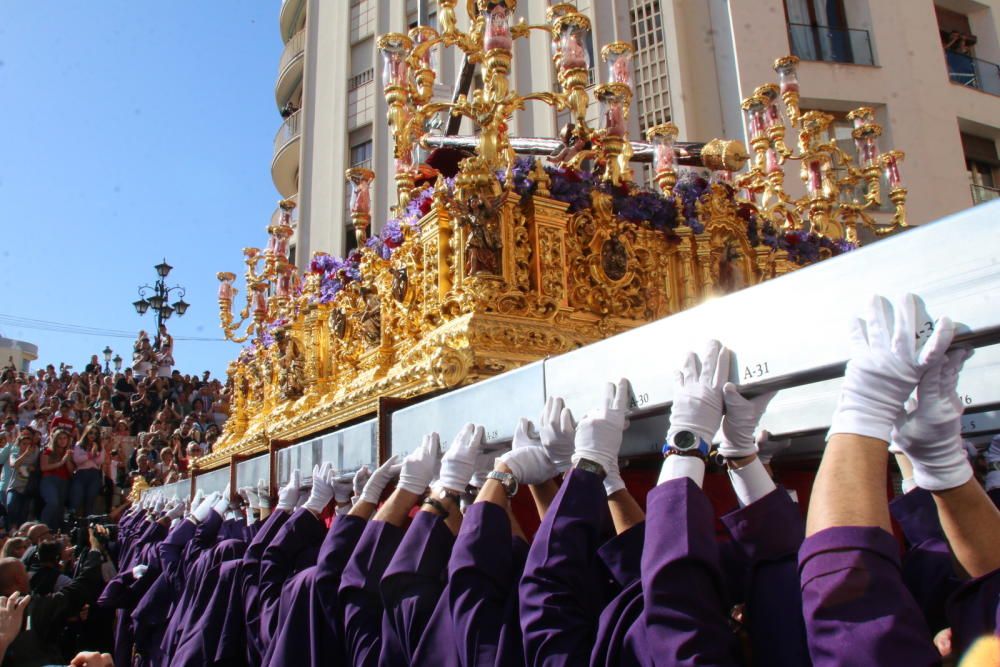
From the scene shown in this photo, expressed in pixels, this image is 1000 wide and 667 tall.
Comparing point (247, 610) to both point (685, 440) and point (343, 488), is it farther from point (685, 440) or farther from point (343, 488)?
point (685, 440)

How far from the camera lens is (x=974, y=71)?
14.9 m

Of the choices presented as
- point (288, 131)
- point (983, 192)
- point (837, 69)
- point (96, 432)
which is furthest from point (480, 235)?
point (288, 131)

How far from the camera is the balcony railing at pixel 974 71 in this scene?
1478 centimetres

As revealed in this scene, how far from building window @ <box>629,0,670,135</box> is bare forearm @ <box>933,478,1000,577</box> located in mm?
12630

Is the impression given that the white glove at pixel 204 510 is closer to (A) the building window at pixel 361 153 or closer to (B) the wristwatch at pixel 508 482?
(B) the wristwatch at pixel 508 482

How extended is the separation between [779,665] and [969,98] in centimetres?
1507

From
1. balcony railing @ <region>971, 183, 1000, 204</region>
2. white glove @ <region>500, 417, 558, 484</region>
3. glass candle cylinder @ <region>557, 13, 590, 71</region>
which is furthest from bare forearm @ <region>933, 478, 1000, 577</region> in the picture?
balcony railing @ <region>971, 183, 1000, 204</region>

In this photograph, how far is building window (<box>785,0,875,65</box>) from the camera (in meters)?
13.8

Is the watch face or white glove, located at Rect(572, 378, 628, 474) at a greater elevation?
white glove, located at Rect(572, 378, 628, 474)

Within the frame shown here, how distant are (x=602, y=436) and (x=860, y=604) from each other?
2.79 ft

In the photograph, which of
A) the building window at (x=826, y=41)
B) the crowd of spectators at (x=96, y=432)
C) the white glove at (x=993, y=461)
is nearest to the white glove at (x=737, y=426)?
the white glove at (x=993, y=461)

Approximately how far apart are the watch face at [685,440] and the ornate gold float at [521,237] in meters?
2.75

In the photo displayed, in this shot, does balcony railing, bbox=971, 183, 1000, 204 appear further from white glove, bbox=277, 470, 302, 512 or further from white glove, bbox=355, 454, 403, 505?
white glove, bbox=355, 454, 403, 505

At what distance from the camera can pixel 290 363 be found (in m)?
7.47
